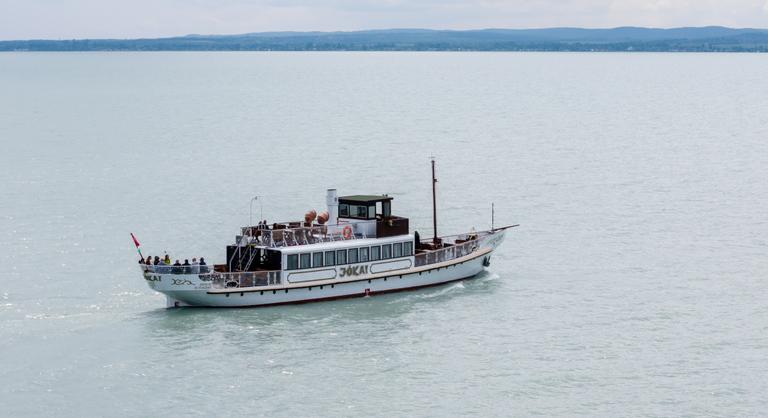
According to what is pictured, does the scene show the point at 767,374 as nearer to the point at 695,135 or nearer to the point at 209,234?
the point at 209,234

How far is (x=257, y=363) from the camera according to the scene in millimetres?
54188

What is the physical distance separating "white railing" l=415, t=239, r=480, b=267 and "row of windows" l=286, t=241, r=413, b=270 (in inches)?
30.8

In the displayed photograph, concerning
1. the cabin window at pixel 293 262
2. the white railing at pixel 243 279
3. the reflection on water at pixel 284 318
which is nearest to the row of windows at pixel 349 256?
the cabin window at pixel 293 262

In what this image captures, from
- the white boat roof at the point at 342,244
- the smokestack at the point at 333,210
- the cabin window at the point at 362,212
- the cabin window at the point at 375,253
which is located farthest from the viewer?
the cabin window at the point at 362,212

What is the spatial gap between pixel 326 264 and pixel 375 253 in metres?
3.09

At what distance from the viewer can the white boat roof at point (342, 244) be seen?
210 feet

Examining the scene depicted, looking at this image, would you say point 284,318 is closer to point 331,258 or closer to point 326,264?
point 326,264

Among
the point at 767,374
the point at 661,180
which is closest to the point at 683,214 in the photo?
the point at 661,180

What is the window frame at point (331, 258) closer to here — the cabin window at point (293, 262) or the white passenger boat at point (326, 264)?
the white passenger boat at point (326, 264)

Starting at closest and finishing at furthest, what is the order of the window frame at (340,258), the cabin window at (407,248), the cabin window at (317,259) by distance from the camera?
the cabin window at (317,259)
the window frame at (340,258)
the cabin window at (407,248)

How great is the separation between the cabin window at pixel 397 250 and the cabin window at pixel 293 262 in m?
5.88

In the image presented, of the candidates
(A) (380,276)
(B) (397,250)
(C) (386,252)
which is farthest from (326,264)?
(B) (397,250)

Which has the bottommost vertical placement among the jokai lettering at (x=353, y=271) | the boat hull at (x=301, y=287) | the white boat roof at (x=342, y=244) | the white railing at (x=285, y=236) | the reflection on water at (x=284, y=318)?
the reflection on water at (x=284, y=318)

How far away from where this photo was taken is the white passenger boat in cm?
6250
